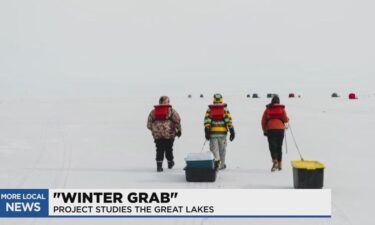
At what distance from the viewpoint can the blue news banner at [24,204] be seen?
9789mm

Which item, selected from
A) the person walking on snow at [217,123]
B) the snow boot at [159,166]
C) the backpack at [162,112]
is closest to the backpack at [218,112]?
the person walking on snow at [217,123]

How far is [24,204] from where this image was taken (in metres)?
10.1

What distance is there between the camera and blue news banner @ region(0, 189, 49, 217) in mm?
Result: 9789

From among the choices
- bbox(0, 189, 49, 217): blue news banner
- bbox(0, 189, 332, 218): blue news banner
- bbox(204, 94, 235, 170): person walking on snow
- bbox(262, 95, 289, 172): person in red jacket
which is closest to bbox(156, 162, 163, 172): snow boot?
bbox(204, 94, 235, 170): person walking on snow

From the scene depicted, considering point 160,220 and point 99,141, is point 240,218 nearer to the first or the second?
point 160,220

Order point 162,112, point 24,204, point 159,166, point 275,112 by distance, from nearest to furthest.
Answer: point 24,204 < point 162,112 < point 275,112 < point 159,166

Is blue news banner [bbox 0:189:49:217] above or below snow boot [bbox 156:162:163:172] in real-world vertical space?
below

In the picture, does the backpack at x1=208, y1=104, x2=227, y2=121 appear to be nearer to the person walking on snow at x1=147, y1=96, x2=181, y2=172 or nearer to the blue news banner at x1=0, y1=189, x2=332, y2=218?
the person walking on snow at x1=147, y1=96, x2=181, y2=172

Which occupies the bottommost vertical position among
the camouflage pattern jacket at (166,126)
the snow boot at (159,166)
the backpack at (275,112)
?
the snow boot at (159,166)

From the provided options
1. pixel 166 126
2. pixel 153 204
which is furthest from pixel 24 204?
pixel 166 126

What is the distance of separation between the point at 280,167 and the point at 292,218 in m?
5.25

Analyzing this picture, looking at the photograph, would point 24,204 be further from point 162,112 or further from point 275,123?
point 275,123

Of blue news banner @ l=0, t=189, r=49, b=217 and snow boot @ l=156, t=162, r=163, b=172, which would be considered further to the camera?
snow boot @ l=156, t=162, r=163, b=172

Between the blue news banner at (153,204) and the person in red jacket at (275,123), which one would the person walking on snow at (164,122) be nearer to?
the person in red jacket at (275,123)
